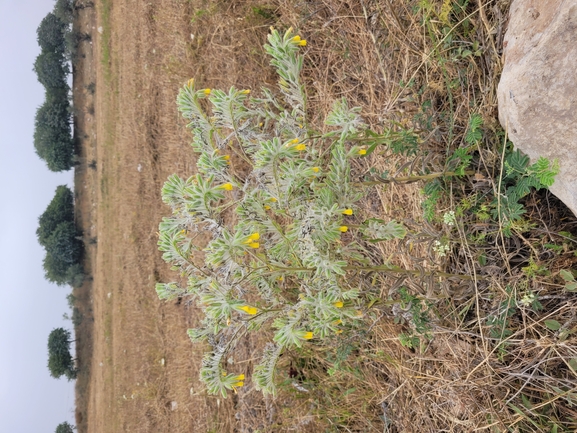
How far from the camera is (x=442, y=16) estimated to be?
191 centimetres

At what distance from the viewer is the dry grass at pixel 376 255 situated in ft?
5.73

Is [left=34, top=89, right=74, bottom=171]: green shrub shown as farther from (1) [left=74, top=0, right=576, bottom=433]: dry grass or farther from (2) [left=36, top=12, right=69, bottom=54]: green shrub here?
(1) [left=74, top=0, right=576, bottom=433]: dry grass

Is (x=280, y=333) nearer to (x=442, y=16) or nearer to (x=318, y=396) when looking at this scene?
(x=442, y=16)

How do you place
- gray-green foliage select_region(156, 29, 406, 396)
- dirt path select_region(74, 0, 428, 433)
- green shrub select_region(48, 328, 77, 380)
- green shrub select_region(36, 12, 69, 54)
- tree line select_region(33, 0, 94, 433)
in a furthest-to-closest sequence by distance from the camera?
green shrub select_region(36, 12, 69, 54), green shrub select_region(48, 328, 77, 380), tree line select_region(33, 0, 94, 433), dirt path select_region(74, 0, 428, 433), gray-green foliage select_region(156, 29, 406, 396)

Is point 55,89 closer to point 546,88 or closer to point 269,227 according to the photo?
point 269,227

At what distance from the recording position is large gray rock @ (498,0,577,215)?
1310mm

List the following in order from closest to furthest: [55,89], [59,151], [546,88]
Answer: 1. [546,88]
2. [59,151]
3. [55,89]

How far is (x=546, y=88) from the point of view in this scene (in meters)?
→ 1.36

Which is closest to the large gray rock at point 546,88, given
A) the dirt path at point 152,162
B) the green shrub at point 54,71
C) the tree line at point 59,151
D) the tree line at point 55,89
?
the dirt path at point 152,162

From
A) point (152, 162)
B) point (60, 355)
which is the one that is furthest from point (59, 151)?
point (152, 162)

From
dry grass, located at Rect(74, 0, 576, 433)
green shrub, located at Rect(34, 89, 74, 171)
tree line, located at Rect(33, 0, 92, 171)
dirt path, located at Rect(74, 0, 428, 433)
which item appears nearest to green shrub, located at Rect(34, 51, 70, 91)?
tree line, located at Rect(33, 0, 92, 171)

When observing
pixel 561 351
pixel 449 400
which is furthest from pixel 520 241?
pixel 449 400

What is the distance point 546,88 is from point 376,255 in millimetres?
1381

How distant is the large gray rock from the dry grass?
0.23 meters
